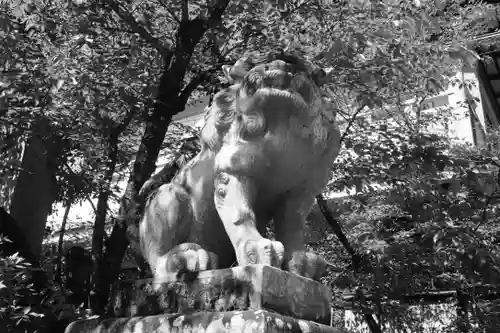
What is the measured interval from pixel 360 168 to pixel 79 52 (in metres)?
3.13

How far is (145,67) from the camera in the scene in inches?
248

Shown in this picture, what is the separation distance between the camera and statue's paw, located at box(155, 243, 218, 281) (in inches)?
108

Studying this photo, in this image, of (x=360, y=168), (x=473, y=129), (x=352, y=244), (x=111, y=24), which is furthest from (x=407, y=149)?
(x=473, y=129)

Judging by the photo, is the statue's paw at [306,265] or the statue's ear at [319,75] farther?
the statue's ear at [319,75]

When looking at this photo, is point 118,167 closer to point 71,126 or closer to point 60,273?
point 60,273

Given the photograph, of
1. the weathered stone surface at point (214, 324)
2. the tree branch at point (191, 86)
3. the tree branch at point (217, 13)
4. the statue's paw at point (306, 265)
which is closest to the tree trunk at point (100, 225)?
the tree branch at point (191, 86)

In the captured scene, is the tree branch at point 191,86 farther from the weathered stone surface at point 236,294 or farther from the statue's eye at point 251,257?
the statue's eye at point 251,257

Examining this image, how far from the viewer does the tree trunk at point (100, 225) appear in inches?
187

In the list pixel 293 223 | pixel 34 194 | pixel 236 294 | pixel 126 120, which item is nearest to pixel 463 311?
pixel 126 120

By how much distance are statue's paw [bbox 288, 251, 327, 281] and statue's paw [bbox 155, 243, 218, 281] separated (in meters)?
0.39

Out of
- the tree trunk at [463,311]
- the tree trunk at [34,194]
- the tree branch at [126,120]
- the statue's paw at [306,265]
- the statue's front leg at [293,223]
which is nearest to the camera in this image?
the statue's paw at [306,265]

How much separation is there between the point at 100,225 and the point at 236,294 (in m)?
3.12

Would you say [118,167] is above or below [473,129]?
below

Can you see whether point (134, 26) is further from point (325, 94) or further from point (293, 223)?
point (293, 223)
